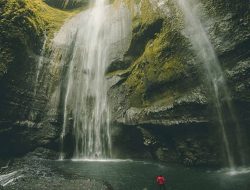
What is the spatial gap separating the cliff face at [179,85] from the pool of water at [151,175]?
170 cm

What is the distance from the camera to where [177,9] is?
23625 millimetres

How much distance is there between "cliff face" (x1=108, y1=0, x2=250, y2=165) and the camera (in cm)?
1964

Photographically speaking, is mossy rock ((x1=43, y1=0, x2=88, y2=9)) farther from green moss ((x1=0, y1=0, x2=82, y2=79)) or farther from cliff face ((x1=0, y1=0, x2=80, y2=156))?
cliff face ((x1=0, y1=0, x2=80, y2=156))

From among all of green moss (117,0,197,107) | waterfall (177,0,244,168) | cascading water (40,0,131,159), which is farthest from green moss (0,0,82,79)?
waterfall (177,0,244,168)

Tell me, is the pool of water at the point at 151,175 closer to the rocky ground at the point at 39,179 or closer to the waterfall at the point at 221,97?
the rocky ground at the point at 39,179

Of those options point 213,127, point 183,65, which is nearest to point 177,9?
point 183,65

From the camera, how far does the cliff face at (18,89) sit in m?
25.9

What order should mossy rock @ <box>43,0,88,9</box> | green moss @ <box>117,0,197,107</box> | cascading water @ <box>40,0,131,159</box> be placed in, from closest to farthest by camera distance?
1. green moss @ <box>117,0,197,107</box>
2. cascading water @ <box>40,0,131,159</box>
3. mossy rock @ <box>43,0,88,9</box>

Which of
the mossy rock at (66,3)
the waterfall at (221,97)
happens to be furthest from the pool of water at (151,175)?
the mossy rock at (66,3)

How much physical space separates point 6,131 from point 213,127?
55.4 feet

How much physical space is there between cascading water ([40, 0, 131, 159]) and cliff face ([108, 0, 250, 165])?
1642mm

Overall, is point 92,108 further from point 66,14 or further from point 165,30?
point 66,14

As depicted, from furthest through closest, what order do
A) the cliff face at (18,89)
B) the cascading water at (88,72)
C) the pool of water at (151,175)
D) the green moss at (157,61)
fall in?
1. the cliff face at (18,89)
2. the cascading water at (88,72)
3. the green moss at (157,61)
4. the pool of water at (151,175)

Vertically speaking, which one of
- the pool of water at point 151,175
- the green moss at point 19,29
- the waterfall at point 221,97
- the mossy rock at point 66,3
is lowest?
the pool of water at point 151,175
